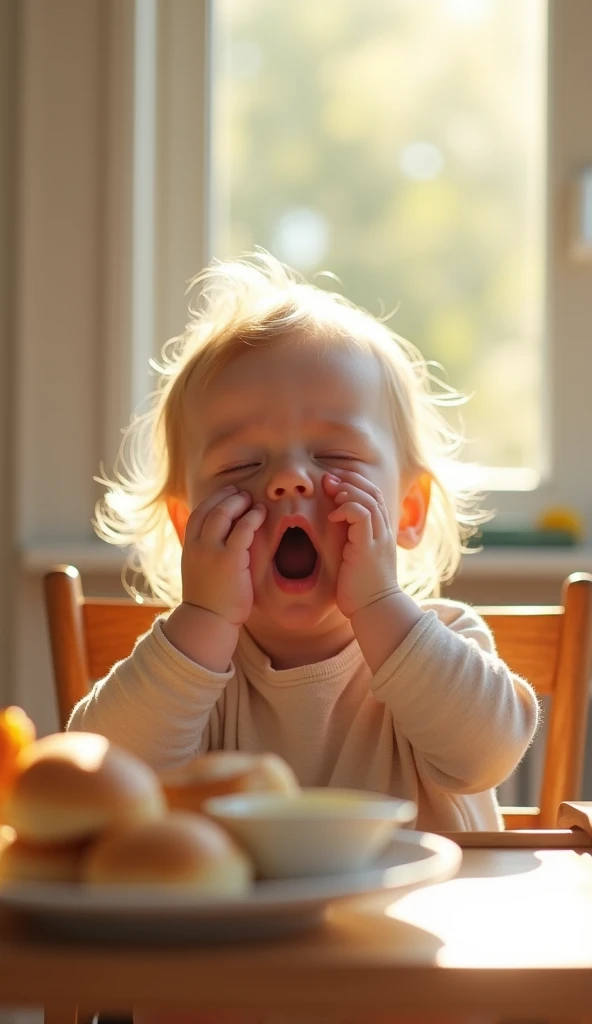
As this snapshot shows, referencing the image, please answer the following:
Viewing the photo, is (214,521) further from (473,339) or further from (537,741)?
(473,339)

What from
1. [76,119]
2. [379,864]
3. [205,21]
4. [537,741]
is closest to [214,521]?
[379,864]

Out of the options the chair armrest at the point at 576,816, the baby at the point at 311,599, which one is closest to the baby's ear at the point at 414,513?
the baby at the point at 311,599

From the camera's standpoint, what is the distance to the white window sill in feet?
5.73

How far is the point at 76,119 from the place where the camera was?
1.87 meters

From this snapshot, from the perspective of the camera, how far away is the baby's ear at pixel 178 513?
1.17 meters

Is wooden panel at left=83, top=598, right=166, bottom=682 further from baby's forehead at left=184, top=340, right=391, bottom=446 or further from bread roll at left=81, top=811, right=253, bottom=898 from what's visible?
bread roll at left=81, top=811, right=253, bottom=898

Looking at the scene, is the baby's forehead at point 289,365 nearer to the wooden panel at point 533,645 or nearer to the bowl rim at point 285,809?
the wooden panel at point 533,645

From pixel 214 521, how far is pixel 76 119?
1128mm

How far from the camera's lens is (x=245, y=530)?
95 cm

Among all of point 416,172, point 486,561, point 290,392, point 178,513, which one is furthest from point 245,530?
point 416,172

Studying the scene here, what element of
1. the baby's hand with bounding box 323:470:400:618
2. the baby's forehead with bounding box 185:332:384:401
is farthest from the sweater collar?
the baby's forehead with bounding box 185:332:384:401

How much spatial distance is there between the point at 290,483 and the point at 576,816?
367 millimetres

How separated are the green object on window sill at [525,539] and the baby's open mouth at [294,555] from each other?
83cm

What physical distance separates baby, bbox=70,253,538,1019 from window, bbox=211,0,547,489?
0.85 m
